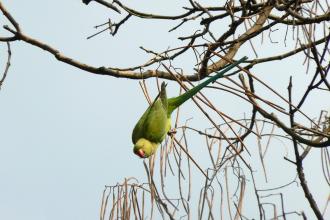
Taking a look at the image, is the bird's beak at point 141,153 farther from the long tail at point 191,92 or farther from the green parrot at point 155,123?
the long tail at point 191,92

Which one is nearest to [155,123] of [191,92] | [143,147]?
[143,147]

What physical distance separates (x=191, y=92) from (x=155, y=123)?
40cm

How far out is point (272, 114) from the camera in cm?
231

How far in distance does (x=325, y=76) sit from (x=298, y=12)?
451 mm

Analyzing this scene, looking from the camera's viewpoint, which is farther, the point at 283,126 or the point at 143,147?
the point at 143,147

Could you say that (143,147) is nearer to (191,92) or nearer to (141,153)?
(141,153)

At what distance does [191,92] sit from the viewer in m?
2.31

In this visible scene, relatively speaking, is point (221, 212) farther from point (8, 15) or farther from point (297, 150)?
point (8, 15)

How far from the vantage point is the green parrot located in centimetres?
262

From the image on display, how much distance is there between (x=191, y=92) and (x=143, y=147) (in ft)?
1.48

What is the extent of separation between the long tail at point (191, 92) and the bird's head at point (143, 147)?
0.52 ft

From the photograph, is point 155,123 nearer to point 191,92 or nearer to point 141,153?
point 141,153

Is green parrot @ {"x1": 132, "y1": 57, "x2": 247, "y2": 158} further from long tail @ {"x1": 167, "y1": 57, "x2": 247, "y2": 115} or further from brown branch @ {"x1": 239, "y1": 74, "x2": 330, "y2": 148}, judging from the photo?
brown branch @ {"x1": 239, "y1": 74, "x2": 330, "y2": 148}

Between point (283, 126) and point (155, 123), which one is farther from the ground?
point (155, 123)
